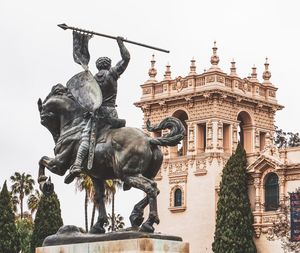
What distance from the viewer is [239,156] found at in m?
60.3

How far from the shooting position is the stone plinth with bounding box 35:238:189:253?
48.7 feet

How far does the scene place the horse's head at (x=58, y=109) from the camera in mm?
16594

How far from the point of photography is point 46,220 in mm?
58219

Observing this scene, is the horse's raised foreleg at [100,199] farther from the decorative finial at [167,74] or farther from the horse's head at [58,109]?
the decorative finial at [167,74]

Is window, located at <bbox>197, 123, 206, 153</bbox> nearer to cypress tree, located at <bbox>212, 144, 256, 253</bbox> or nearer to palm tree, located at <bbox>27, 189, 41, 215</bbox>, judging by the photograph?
cypress tree, located at <bbox>212, 144, 256, 253</bbox>

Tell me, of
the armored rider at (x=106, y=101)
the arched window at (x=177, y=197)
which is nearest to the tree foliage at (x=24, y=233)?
the arched window at (x=177, y=197)

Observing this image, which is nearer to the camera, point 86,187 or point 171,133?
point 171,133

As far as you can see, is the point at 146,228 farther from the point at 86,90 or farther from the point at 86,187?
the point at 86,187

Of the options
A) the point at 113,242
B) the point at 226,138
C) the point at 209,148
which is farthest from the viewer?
the point at 226,138

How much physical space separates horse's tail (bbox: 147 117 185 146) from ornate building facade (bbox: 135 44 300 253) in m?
44.6

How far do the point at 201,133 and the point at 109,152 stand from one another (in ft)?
168

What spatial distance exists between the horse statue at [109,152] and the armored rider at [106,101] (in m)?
0.14

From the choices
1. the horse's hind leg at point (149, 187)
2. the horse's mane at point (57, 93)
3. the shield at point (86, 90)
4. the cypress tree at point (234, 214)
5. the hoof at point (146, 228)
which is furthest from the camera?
the cypress tree at point (234, 214)

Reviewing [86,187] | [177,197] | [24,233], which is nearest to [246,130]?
[177,197]
